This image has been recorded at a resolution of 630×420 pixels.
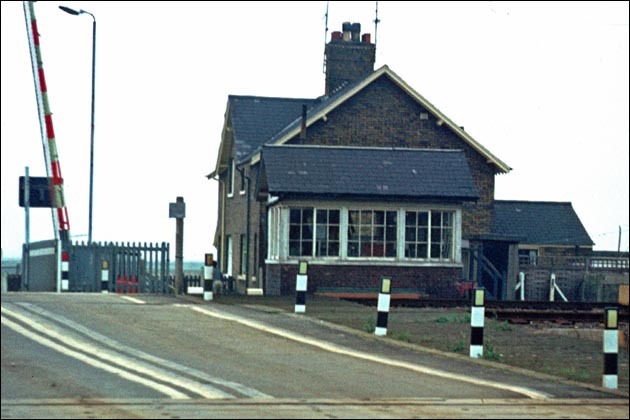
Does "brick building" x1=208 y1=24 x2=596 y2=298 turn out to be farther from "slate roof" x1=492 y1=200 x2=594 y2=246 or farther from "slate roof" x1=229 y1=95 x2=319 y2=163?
"slate roof" x1=492 y1=200 x2=594 y2=246

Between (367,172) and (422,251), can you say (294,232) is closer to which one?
(367,172)

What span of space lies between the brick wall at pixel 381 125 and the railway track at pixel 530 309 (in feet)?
39.5

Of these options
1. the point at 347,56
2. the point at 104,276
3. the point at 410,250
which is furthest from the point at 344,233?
the point at 347,56

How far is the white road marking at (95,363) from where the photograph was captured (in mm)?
10719

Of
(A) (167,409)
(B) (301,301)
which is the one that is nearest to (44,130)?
(B) (301,301)

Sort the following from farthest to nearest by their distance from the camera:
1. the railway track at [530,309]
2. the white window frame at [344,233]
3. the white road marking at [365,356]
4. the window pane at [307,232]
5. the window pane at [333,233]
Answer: the window pane at [333,233] → the window pane at [307,232] → the white window frame at [344,233] → the railway track at [530,309] → the white road marking at [365,356]

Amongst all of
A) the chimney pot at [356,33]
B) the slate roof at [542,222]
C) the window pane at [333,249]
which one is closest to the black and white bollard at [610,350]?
the window pane at [333,249]

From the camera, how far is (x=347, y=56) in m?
45.4

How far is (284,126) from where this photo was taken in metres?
43.5

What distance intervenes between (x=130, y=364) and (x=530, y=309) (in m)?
17.0

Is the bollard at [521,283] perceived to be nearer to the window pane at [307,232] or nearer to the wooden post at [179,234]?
the window pane at [307,232]

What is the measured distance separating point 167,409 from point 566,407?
11.2ft

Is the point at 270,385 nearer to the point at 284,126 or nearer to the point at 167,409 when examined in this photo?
the point at 167,409

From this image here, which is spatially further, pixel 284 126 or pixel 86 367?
pixel 284 126
